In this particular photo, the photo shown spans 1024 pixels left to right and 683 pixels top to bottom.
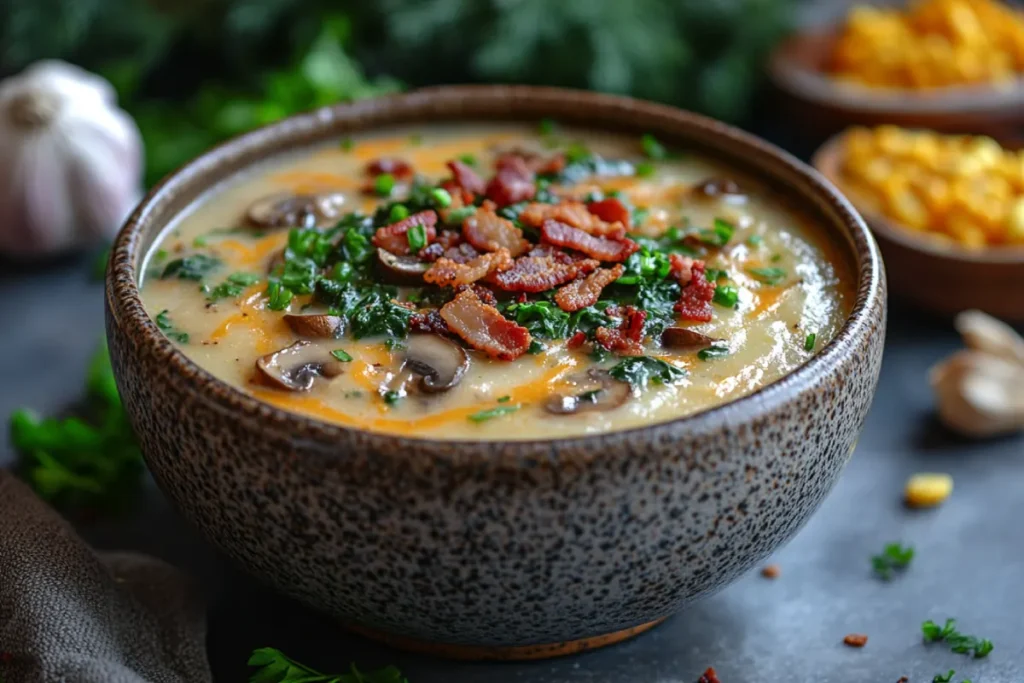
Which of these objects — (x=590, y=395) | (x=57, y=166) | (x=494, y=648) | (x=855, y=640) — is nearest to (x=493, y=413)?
(x=590, y=395)

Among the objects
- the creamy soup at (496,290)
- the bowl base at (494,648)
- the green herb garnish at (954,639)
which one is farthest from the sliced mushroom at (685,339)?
the green herb garnish at (954,639)

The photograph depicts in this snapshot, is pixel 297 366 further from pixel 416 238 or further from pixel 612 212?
pixel 612 212

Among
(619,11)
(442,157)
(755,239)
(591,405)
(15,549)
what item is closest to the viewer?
(591,405)

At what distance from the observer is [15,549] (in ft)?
7.70

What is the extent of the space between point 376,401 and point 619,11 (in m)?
2.90

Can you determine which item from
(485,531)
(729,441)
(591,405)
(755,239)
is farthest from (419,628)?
(755,239)

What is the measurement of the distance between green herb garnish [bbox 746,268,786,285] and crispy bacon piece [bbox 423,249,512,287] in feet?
1.75

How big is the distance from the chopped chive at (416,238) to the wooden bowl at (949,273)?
1708 mm

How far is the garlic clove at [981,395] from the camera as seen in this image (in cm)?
309

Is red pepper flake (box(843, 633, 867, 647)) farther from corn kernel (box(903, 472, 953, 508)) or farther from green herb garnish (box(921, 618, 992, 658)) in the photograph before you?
corn kernel (box(903, 472, 953, 508))

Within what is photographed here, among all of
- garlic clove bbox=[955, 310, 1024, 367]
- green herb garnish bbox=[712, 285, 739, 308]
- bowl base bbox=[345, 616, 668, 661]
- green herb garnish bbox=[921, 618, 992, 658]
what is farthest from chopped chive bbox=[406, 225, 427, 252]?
garlic clove bbox=[955, 310, 1024, 367]

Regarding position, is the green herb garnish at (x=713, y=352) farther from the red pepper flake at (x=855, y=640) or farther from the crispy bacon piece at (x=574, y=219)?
the red pepper flake at (x=855, y=640)

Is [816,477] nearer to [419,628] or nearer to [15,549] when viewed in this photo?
[419,628]

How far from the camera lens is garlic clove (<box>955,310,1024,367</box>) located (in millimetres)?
3201
